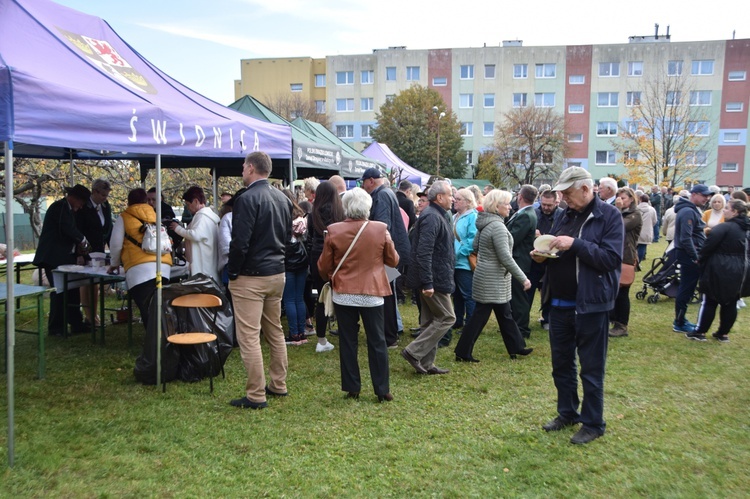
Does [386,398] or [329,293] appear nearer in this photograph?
[386,398]

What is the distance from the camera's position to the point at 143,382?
17.2ft

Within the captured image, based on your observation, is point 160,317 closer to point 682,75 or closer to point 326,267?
point 326,267

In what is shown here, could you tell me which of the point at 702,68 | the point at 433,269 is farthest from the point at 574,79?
the point at 433,269

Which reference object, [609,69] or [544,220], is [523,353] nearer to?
[544,220]

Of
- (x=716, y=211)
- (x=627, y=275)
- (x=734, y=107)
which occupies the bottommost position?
(x=627, y=275)

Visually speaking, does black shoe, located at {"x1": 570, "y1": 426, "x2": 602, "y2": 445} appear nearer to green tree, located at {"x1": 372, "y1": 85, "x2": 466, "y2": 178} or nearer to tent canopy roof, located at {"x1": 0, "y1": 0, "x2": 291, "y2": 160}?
tent canopy roof, located at {"x1": 0, "y1": 0, "x2": 291, "y2": 160}

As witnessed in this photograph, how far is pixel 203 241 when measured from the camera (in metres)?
5.82

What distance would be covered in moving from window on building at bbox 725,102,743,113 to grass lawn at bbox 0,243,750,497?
52.7m

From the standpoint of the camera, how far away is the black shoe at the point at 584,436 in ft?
13.3

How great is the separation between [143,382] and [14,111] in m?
2.79

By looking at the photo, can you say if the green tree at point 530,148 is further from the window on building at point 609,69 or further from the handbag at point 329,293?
the handbag at point 329,293

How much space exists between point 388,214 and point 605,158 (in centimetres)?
4991

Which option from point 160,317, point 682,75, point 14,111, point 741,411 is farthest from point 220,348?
point 682,75

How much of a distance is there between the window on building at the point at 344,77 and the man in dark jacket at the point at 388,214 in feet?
171
